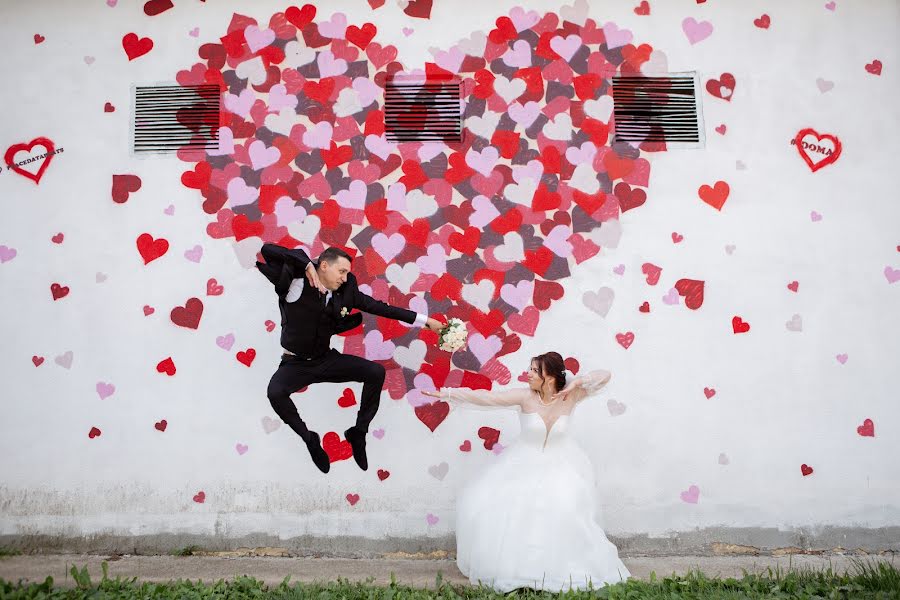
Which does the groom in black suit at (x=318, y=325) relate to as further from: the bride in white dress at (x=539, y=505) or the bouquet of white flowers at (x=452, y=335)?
the bride in white dress at (x=539, y=505)

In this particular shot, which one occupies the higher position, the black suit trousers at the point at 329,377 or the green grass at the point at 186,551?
the black suit trousers at the point at 329,377

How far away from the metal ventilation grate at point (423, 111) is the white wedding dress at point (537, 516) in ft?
5.86

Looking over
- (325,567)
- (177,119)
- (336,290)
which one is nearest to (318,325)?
(336,290)

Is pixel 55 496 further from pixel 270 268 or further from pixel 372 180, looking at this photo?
pixel 372 180

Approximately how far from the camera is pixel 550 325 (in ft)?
13.7

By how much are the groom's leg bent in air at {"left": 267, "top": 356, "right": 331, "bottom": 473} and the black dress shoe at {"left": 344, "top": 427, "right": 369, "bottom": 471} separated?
181mm

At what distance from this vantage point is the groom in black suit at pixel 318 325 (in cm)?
363

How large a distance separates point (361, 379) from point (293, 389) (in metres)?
0.38

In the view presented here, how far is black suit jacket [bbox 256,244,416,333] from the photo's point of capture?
360 cm

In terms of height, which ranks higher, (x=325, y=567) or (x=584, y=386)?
(x=584, y=386)

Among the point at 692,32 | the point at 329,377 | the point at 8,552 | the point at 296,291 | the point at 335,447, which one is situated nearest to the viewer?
the point at 296,291

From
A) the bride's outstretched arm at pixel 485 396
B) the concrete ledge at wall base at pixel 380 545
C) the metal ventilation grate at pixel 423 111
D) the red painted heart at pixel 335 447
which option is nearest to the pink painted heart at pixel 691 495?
the concrete ledge at wall base at pixel 380 545

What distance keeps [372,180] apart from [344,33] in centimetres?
100

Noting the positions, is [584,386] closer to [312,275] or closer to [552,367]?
[552,367]
